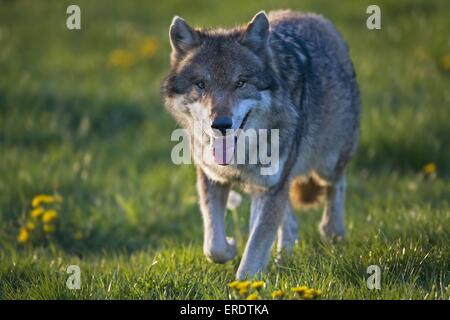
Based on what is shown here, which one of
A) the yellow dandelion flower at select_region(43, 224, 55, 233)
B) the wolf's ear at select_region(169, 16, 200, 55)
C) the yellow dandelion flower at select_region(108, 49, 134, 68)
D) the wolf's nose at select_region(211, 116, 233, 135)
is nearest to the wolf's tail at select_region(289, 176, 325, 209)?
the wolf's ear at select_region(169, 16, 200, 55)

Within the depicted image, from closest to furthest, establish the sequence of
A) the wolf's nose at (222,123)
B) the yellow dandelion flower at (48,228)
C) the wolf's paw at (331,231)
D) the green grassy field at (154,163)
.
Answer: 1. the wolf's nose at (222,123)
2. the green grassy field at (154,163)
3. the wolf's paw at (331,231)
4. the yellow dandelion flower at (48,228)

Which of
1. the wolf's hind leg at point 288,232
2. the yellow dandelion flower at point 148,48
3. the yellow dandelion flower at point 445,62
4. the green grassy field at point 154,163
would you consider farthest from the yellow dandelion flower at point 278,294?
the yellow dandelion flower at point 148,48

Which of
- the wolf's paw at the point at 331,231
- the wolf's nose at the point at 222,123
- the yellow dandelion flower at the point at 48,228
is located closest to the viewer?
the wolf's nose at the point at 222,123

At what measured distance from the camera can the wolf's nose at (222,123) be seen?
197 inches

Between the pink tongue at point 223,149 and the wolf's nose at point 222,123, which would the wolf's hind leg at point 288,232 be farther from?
the wolf's nose at point 222,123

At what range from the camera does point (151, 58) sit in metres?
11.1

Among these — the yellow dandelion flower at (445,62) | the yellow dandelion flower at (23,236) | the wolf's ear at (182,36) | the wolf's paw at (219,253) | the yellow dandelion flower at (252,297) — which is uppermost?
the wolf's ear at (182,36)

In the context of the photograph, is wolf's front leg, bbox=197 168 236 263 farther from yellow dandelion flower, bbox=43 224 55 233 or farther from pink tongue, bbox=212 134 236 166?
yellow dandelion flower, bbox=43 224 55 233

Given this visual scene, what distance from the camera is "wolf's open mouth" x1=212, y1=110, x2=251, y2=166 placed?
5277mm

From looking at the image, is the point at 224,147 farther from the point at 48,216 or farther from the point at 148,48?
the point at 148,48

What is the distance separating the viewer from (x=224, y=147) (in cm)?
532

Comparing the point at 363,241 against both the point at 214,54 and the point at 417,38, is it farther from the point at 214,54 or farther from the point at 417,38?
the point at 417,38
